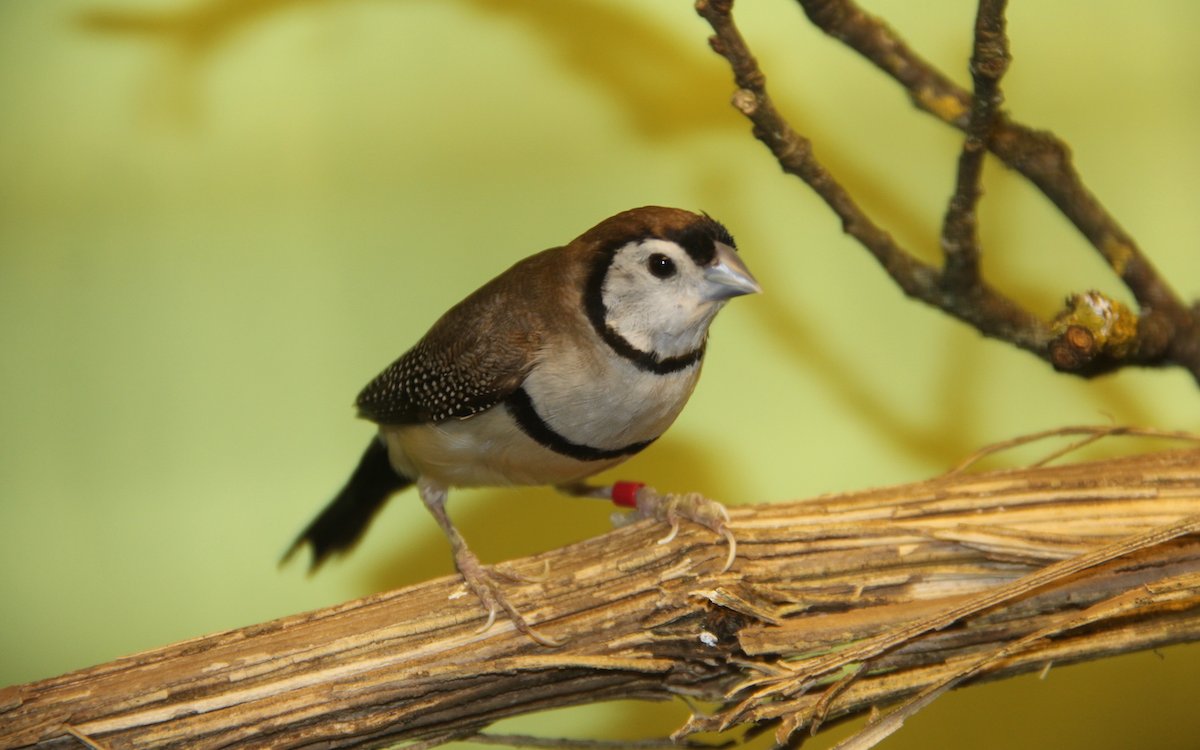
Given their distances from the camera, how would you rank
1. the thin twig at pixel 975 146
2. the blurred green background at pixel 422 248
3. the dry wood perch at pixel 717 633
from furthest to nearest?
the blurred green background at pixel 422 248 → the thin twig at pixel 975 146 → the dry wood perch at pixel 717 633

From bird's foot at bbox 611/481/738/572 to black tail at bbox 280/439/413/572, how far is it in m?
0.75

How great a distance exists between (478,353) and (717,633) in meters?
0.85

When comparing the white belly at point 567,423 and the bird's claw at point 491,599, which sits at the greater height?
the white belly at point 567,423

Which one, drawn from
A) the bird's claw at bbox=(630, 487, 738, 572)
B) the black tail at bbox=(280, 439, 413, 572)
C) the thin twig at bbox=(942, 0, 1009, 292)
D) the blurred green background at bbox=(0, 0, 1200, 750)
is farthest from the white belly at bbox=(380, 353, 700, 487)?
the blurred green background at bbox=(0, 0, 1200, 750)

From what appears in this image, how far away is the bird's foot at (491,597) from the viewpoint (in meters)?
2.14

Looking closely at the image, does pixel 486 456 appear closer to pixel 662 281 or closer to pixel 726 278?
pixel 662 281

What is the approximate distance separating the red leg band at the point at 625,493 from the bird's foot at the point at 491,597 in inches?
26.4

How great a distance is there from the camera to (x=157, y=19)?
3.27 meters

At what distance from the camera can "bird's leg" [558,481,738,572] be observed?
2227 millimetres

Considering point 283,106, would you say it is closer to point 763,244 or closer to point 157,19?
point 157,19

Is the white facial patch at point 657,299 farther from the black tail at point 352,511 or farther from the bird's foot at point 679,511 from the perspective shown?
the black tail at point 352,511

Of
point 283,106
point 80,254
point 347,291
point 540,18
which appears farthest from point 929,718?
point 80,254

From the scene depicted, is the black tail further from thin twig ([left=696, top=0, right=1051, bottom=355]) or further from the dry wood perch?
thin twig ([left=696, top=0, right=1051, bottom=355])

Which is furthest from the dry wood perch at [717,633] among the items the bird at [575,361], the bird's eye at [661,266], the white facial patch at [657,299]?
the bird's eye at [661,266]
